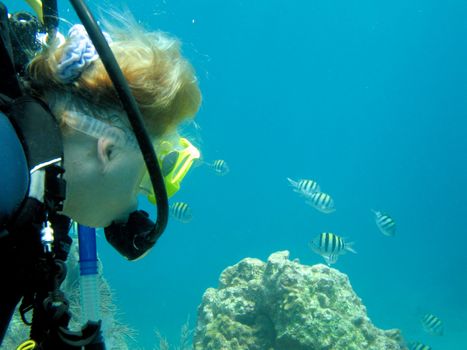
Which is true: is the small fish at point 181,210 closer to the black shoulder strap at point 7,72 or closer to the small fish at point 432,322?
the small fish at point 432,322

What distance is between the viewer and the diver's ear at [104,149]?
1315mm

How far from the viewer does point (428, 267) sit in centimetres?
5216

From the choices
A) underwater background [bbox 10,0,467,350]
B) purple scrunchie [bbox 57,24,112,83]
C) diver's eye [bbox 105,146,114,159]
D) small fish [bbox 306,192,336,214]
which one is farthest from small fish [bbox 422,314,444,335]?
underwater background [bbox 10,0,467,350]

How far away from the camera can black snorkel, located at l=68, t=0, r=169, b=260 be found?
1134 millimetres

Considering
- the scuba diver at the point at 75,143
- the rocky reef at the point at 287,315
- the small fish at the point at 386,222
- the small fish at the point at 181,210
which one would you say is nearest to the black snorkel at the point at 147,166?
the scuba diver at the point at 75,143

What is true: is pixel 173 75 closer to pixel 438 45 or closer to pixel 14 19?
pixel 14 19

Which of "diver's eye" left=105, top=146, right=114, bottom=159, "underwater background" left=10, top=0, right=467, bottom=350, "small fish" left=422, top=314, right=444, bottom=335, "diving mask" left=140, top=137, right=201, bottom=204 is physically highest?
"underwater background" left=10, top=0, right=467, bottom=350

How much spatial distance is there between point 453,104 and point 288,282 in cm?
6736

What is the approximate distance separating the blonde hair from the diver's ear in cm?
11

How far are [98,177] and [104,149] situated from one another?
10 centimetres

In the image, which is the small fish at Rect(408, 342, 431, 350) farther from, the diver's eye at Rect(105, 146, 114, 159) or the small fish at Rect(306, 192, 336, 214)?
the diver's eye at Rect(105, 146, 114, 159)

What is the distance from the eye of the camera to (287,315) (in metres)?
6.06

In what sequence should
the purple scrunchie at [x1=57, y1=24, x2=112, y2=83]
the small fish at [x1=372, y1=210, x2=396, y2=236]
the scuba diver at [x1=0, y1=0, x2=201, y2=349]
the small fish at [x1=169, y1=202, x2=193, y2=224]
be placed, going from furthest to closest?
the small fish at [x1=372, y1=210, x2=396, y2=236]
the small fish at [x1=169, y1=202, x2=193, y2=224]
the purple scrunchie at [x1=57, y1=24, x2=112, y2=83]
the scuba diver at [x1=0, y1=0, x2=201, y2=349]

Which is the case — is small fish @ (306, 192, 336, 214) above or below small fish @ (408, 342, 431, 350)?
above
